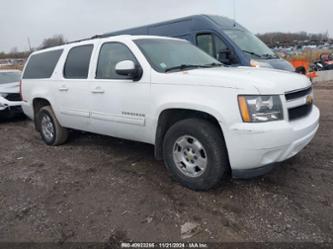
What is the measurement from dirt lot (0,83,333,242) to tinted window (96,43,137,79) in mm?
→ 1363

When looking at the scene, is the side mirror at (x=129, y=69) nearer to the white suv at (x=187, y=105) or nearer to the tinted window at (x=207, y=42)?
the white suv at (x=187, y=105)

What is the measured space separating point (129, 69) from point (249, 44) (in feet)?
15.0

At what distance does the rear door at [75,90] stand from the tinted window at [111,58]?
0.27 m

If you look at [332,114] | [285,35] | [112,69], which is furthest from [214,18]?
[285,35]

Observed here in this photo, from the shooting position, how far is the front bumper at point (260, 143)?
2896 mm

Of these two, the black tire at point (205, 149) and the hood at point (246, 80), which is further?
the black tire at point (205, 149)

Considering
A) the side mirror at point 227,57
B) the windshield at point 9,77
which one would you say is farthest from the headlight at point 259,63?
the windshield at point 9,77

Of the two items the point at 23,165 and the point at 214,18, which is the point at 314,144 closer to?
the point at 214,18

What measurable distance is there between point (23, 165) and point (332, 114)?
22.3 feet

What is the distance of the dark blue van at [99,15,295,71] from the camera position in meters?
6.70

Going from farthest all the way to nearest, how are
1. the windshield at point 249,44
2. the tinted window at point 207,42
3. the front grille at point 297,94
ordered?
the tinted window at point 207,42 → the windshield at point 249,44 → the front grille at point 297,94

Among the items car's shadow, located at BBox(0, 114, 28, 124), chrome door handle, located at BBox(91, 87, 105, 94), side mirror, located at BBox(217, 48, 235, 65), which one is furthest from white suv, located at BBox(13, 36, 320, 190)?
car's shadow, located at BBox(0, 114, 28, 124)

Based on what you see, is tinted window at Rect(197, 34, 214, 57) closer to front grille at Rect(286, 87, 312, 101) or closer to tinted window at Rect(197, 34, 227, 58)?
tinted window at Rect(197, 34, 227, 58)

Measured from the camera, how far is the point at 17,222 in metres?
3.10
